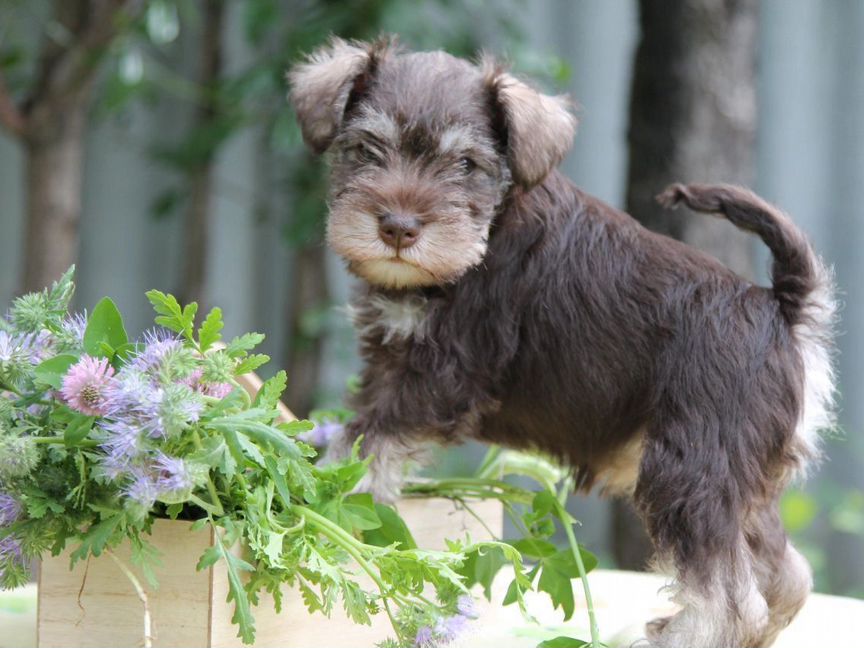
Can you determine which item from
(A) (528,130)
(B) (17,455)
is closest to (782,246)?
(A) (528,130)

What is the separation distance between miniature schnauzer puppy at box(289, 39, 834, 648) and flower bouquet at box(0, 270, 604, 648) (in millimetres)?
357

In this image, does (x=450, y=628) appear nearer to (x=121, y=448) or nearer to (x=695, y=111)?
(x=121, y=448)

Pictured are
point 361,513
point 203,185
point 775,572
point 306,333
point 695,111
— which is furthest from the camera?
point 203,185

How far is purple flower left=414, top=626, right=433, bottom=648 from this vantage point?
1.81m

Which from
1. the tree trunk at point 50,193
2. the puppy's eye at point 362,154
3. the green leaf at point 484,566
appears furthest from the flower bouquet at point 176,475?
the tree trunk at point 50,193

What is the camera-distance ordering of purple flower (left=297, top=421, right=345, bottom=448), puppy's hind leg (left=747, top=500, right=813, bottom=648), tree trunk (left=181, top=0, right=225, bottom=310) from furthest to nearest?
tree trunk (left=181, top=0, right=225, bottom=310) → purple flower (left=297, top=421, right=345, bottom=448) → puppy's hind leg (left=747, top=500, right=813, bottom=648)

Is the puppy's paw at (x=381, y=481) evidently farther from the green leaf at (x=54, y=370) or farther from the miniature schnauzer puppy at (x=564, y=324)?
the green leaf at (x=54, y=370)

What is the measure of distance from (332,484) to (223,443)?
0.31 m

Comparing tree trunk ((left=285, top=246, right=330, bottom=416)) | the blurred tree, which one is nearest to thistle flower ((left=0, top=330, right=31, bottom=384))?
the blurred tree

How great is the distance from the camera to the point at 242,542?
1.86 m

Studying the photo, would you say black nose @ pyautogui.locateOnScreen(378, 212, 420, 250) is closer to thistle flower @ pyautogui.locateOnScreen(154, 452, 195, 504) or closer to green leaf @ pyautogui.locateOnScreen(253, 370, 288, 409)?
green leaf @ pyautogui.locateOnScreen(253, 370, 288, 409)

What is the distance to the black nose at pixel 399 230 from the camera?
206cm

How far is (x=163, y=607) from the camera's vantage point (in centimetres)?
192

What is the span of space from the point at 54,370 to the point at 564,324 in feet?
3.25
